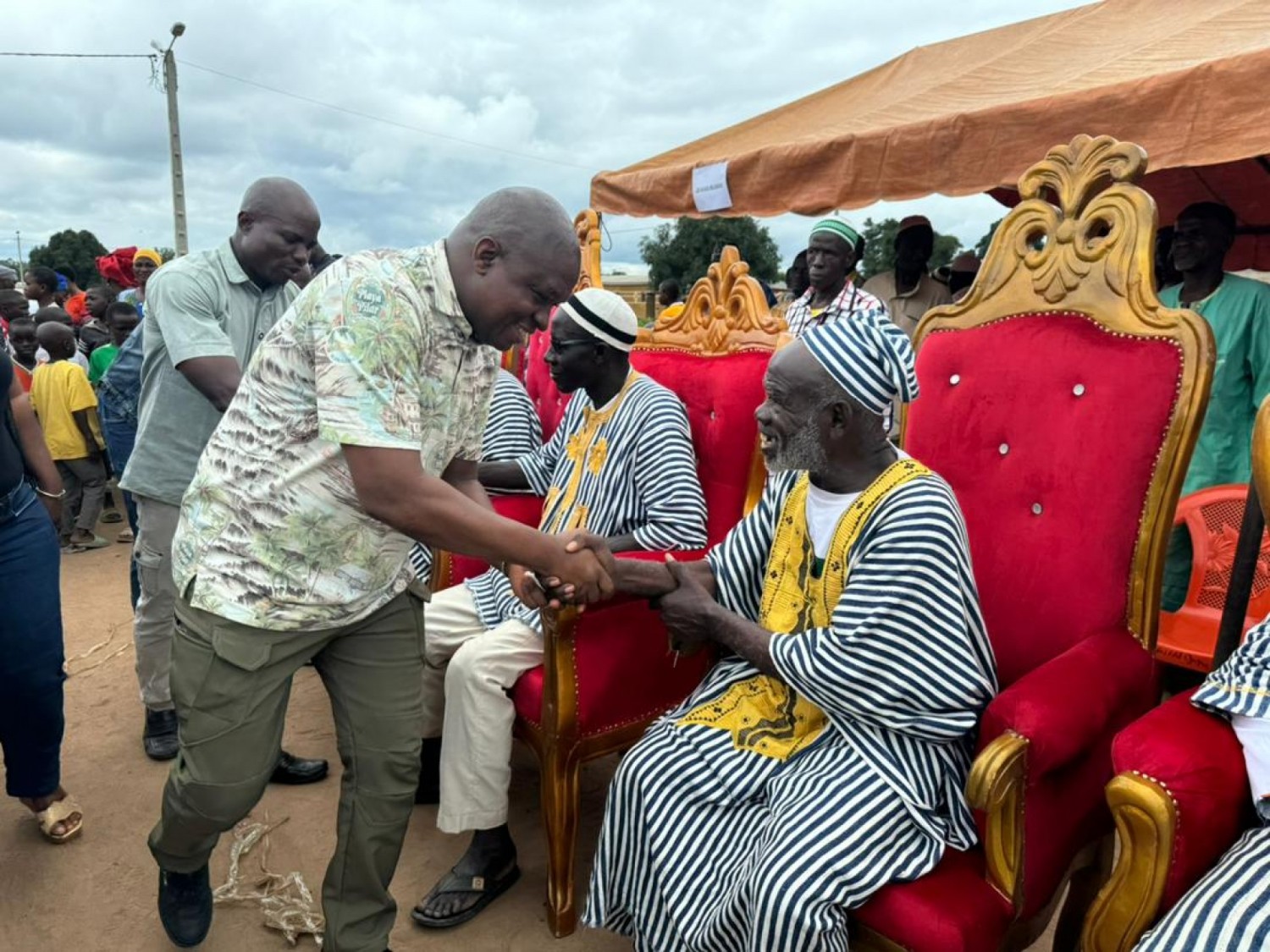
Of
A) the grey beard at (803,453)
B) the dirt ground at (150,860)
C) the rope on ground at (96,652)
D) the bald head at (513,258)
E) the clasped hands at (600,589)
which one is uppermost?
the bald head at (513,258)

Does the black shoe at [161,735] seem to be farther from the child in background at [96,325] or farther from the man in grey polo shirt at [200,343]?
the child in background at [96,325]

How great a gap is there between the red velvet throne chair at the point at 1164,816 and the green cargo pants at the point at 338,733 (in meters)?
1.43

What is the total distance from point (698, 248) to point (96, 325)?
80.4 feet

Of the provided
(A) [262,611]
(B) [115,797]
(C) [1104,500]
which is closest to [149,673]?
(B) [115,797]

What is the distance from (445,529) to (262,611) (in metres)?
0.45

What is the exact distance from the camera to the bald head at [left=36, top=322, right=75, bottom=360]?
6176mm

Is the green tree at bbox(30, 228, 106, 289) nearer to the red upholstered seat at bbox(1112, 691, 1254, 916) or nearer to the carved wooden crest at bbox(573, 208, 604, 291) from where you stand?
the carved wooden crest at bbox(573, 208, 604, 291)

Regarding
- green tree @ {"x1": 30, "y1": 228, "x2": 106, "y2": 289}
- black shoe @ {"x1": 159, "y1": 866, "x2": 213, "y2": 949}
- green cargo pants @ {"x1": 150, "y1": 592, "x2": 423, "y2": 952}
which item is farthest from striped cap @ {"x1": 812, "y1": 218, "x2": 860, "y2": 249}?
green tree @ {"x1": 30, "y1": 228, "x2": 106, "y2": 289}

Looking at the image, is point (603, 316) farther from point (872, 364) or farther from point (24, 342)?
point (24, 342)

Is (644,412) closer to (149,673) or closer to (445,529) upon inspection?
(445,529)

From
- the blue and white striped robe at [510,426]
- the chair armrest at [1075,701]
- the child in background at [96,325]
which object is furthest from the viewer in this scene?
the child in background at [96,325]

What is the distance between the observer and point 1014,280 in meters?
2.15

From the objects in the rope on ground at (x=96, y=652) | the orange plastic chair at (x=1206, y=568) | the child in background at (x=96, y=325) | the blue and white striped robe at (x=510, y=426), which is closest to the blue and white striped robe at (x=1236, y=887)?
the orange plastic chair at (x=1206, y=568)

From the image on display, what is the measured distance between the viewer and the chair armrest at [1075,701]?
151cm
